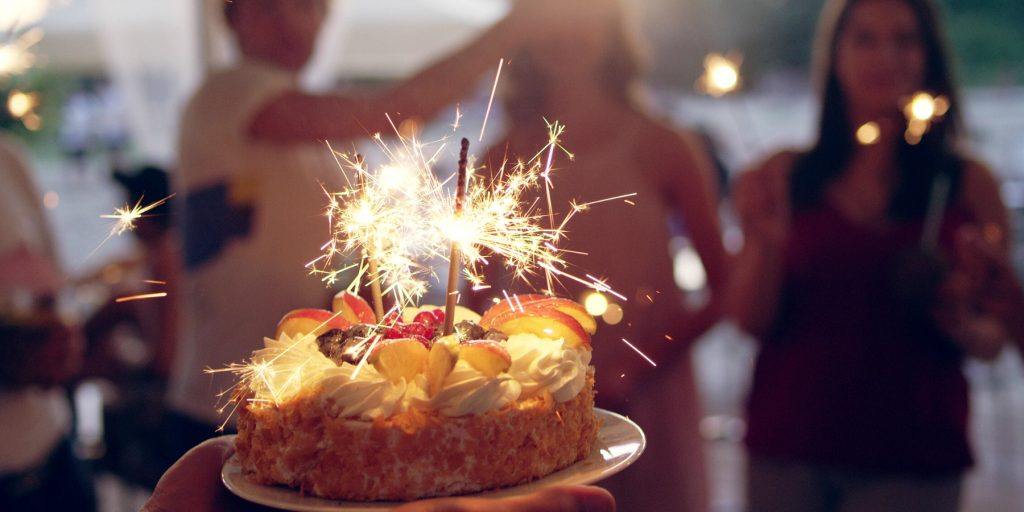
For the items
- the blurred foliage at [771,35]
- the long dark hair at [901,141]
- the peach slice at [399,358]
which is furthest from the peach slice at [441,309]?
the blurred foliage at [771,35]

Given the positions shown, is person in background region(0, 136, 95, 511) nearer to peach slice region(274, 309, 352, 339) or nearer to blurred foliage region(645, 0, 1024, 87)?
peach slice region(274, 309, 352, 339)

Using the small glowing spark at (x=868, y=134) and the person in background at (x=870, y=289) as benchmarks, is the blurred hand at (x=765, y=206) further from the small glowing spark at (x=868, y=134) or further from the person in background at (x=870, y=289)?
the small glowing spark at (x=868, y=134)

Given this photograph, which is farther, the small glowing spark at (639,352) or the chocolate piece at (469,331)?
the small glowing spark at (639,352)

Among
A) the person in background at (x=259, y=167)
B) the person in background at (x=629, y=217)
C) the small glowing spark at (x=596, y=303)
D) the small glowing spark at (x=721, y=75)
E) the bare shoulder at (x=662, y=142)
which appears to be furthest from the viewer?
the small glowing spark at (x=721, y=75)

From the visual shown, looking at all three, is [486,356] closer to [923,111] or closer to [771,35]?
[923,111]

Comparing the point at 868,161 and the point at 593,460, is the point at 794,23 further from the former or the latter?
the point at 593,460

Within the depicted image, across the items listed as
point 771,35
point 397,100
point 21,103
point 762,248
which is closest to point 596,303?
point 397,100

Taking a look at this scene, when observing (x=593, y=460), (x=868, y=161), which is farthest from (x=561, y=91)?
(x=593, y=460)
